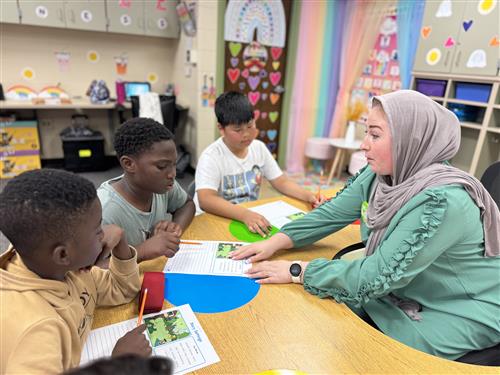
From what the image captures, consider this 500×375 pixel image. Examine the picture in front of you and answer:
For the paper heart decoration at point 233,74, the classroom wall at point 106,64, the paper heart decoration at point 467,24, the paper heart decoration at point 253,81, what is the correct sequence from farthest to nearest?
1. the paper heart decoration at point 253,81
2. the paper heart decoration at point 233,74
3. the classroom wall at point 106,64
4. the paper heart decoration at point 467,24

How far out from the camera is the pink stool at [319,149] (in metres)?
4.38

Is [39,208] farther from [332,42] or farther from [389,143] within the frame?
[332,42]

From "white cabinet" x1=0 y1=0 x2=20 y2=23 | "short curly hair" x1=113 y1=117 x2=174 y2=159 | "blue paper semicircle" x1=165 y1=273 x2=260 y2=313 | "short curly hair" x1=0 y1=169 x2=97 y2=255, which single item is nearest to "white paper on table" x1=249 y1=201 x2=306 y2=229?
"blue paper semicircle" x1=165 y1=273 x2=260 y2=313

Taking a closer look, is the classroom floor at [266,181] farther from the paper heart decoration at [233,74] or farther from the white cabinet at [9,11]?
the white cabinet at [9,11]

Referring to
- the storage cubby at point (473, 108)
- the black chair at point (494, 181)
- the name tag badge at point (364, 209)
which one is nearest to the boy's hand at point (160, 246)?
the name tag badge at point (364, 209)

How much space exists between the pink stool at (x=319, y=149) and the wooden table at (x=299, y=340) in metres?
3.49

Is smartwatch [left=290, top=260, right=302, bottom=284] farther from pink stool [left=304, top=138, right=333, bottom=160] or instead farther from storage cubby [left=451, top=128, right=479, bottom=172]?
pink stool [left=304, top=138, right=333, bottom=160]

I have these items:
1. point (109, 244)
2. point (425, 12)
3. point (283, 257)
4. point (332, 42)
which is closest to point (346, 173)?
point (332, 42)

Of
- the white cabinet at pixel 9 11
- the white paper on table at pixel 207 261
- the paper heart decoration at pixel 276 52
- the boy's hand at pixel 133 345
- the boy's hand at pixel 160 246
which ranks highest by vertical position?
the white cabinet at pixel 9 11

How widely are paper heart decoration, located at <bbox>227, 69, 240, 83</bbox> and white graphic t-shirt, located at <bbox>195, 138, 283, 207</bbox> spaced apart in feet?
7.54

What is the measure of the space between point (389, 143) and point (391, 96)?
5.5 inches

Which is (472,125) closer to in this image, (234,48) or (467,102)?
(467,102)

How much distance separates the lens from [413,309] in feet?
3.35

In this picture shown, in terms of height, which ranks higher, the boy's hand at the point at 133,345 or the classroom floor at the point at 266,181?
the boy's hand at the point at 133,345
